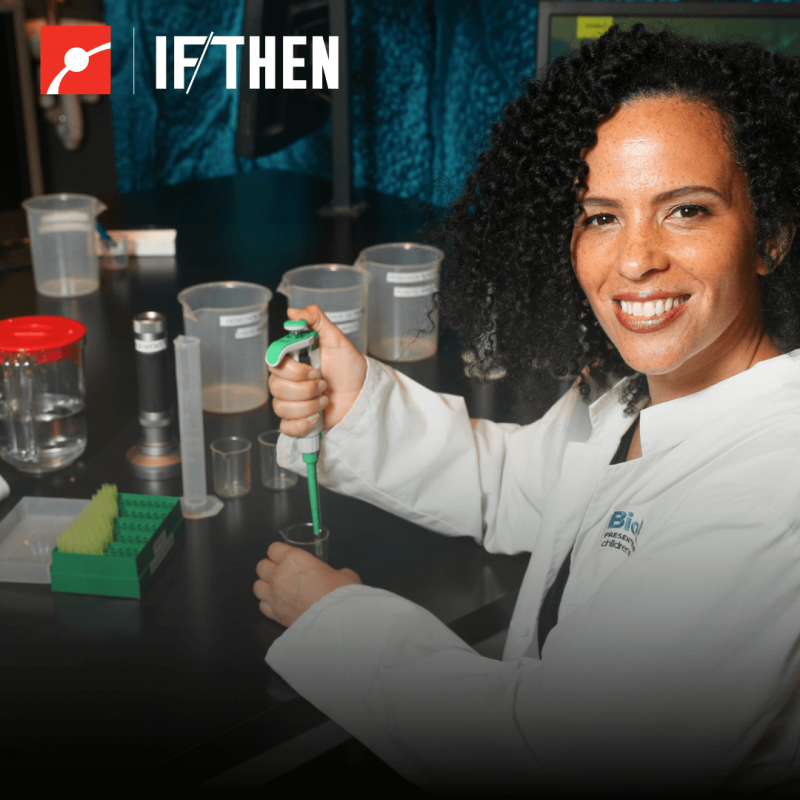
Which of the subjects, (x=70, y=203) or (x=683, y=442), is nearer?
(x=683, y=442)

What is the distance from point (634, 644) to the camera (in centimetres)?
76

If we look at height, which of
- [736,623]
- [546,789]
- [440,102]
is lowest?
[546,789]

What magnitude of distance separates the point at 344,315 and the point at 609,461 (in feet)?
1.85

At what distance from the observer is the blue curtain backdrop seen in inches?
100

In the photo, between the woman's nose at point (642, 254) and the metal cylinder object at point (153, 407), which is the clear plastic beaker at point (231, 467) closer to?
the metal cylinder object at point (153, 407)

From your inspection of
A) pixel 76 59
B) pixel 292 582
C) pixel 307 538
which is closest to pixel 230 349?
pixel 307 538

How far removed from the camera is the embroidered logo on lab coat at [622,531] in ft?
3.11


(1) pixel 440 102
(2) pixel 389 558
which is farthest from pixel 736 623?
(1) pixel 440 102

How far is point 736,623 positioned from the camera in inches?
28.8

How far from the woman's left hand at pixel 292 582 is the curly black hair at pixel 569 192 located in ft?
1.40

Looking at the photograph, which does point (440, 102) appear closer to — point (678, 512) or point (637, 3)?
point (637, 3)

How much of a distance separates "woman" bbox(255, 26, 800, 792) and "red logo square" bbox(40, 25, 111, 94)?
2432 mm

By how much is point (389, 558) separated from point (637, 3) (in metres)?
1.21

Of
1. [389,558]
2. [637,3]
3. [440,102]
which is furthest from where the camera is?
[440,102]
